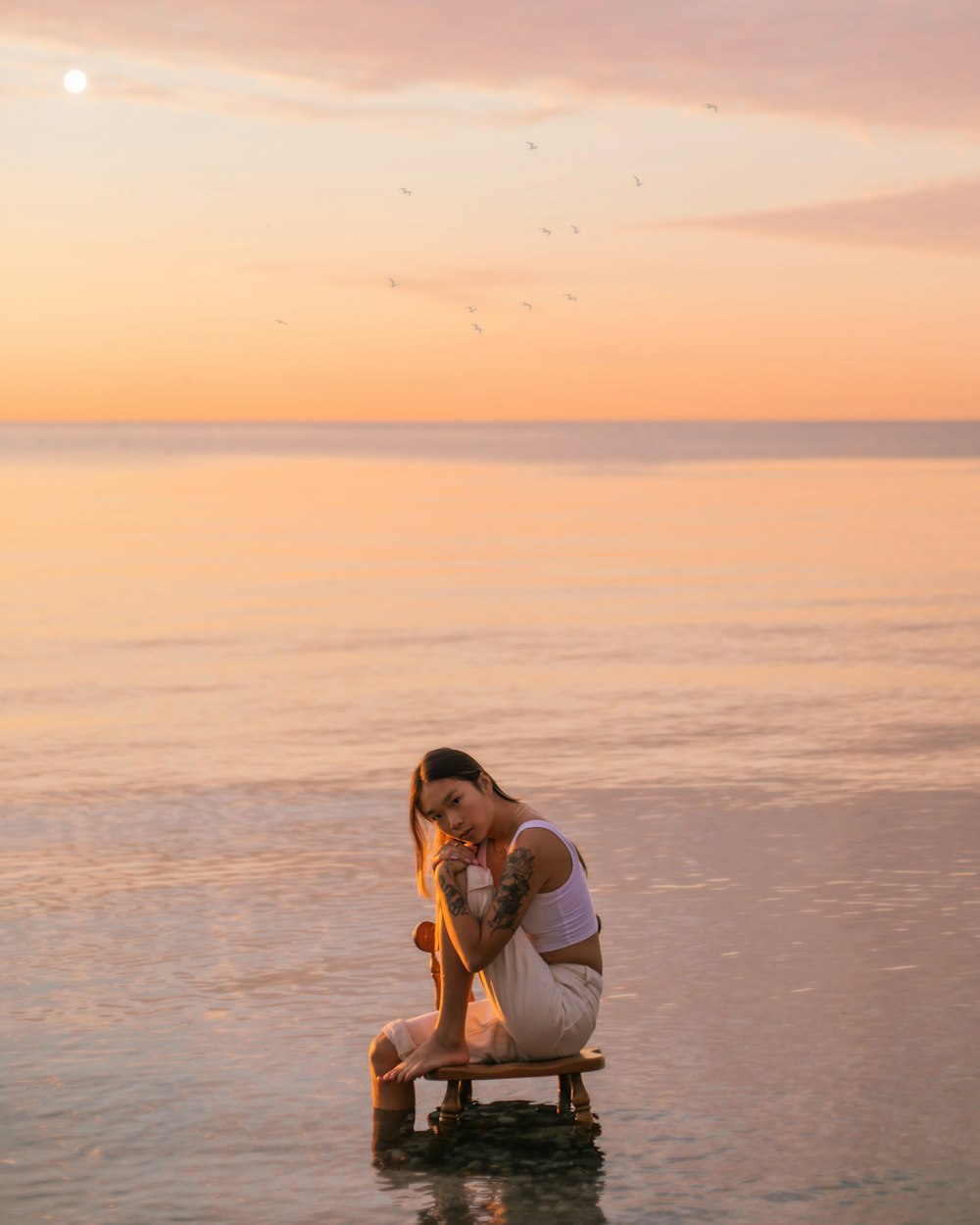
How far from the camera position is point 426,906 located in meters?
8.68

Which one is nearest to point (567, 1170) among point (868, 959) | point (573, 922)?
point (573, 922)

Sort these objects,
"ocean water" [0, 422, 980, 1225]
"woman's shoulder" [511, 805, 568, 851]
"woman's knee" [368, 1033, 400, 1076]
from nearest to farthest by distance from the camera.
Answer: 1. "ocean water" [0, 422, 980, 1225]
2. "woman's shoulder" [511, 805, 568, 851]
3. "woman's knee" [368, 1033, 400, 1076]

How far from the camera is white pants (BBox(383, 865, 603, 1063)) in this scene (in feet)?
18.6

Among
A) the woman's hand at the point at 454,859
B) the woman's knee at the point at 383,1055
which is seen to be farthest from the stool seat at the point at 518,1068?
the woman's hand at the point at 454,859

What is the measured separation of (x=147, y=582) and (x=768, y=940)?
1859 cm

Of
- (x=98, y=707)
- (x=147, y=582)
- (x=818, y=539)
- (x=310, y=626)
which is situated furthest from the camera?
(x=818, y=539)

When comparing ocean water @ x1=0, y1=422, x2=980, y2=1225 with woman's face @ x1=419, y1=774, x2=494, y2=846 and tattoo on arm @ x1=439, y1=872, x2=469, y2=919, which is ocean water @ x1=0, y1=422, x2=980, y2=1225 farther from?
woman's face @ x1=419, y1=774, x2=494, y2=846

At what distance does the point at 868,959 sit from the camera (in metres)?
7.63

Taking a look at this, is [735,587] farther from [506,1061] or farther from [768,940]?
[506,1061]

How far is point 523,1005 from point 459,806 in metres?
0.66

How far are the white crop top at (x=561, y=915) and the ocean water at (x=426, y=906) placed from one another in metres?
0.63

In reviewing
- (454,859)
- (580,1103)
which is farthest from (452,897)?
(580,1103)

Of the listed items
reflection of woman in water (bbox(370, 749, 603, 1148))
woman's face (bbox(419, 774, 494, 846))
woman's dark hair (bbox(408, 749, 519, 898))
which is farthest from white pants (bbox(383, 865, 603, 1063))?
woman's dark hair (bbox(408, 749, 519, 898))

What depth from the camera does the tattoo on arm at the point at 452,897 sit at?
18.6 feet
